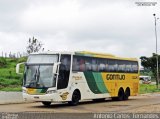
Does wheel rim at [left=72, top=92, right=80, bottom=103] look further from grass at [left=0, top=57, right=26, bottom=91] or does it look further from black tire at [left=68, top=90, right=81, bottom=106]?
grass at [left=0, top=57, right=26, bottom=91]

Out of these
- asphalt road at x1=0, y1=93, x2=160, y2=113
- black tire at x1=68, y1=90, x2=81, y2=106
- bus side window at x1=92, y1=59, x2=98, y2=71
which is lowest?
asphalt road at x1=0, y1=93, x2=160, y2=113

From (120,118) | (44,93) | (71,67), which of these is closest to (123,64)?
(71,67)

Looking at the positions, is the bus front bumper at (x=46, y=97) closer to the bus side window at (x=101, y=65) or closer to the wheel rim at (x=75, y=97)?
the wheel rim at (x=75, y=97)

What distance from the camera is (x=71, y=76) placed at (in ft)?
91.2

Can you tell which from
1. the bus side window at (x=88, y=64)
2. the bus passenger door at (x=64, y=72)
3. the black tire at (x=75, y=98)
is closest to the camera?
the bus passenger door at (x=64, y=72)

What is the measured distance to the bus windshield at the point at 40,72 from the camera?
2641cm

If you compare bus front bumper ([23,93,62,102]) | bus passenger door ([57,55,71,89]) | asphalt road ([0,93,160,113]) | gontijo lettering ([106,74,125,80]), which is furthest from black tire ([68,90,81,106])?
Result: gontijo lettering ([106,74,125,80])

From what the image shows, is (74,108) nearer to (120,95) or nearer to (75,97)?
(75,97)

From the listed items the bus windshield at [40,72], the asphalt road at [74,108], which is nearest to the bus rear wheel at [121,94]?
the asphalt road at [74,108]

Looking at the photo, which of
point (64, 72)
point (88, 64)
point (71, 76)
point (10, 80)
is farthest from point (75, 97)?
point (10, 80)

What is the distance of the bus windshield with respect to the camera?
26406 mm

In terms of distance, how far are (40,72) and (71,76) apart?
2.12 metres

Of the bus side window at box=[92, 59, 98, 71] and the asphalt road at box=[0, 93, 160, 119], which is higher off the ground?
the bus side window at box=[92, 59, 98, 71]

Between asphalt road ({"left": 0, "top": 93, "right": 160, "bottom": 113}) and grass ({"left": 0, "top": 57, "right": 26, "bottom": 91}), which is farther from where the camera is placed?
grass ({"left": 0, "top": 57, "right": 26, "bottom": 91})
